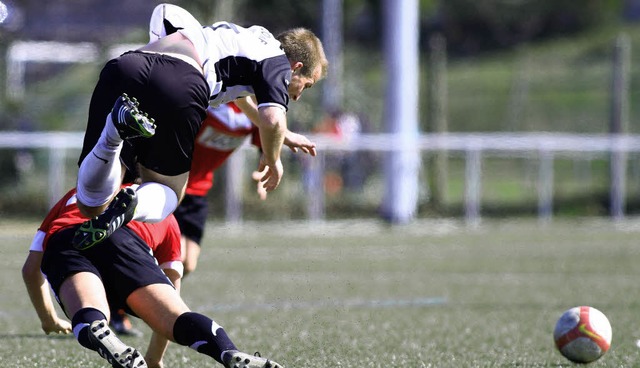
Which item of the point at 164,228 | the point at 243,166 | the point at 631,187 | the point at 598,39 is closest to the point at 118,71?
the point at 164,228

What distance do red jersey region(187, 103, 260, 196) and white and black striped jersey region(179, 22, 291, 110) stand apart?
1.95 m

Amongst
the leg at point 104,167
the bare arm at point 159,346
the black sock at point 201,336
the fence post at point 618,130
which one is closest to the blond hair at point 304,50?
the leg at point 104,167

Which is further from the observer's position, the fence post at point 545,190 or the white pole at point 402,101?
the fence post at point 545,190

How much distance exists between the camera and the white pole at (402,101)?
18500 mm

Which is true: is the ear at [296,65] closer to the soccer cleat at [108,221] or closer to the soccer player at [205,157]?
the soccer cleat at [108,221]

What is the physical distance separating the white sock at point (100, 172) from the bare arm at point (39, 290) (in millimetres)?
297

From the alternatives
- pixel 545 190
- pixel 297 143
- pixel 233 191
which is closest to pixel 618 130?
pixel 545 190

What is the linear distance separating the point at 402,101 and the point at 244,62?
14.1m

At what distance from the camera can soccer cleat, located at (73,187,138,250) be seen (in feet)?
13.5

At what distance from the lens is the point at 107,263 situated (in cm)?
431

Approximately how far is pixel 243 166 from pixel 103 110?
14138 mm

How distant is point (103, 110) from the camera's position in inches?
180

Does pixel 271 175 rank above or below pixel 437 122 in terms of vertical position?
above

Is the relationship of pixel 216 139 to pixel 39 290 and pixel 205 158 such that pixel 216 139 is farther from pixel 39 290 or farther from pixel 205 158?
pixel 39 290
